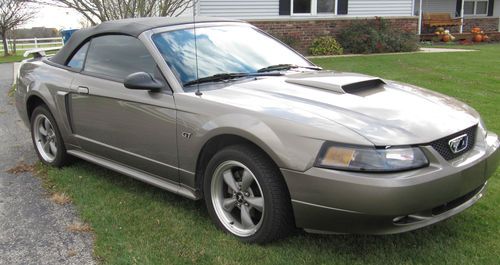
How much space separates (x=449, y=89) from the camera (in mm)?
9195

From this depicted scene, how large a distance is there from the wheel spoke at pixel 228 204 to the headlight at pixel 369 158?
86 centimetres

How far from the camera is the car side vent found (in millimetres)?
3664

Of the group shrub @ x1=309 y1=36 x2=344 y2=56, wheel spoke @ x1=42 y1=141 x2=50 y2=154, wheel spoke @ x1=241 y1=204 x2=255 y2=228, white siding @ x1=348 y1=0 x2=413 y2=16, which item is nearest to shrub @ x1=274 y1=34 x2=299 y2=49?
shrub @ x1=309 y1=36 x2=344 y2=56

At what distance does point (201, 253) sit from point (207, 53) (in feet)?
5.29

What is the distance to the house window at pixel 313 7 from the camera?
17.4 m

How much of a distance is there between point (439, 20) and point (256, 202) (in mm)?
23743

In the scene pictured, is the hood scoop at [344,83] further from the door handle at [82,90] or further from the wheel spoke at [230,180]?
the door handle at [82,90]

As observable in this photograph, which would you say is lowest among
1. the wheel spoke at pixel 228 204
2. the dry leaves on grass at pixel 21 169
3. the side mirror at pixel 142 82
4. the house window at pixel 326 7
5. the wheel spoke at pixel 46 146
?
the dry leaves on grass at pixel 21 169

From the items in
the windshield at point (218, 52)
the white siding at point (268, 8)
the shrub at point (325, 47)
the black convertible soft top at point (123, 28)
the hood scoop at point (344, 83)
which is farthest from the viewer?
the shrub at point (325, 47)

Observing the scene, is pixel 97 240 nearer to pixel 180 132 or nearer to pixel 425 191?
pixel 180 132

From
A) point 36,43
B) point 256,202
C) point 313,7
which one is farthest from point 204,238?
point 36,43

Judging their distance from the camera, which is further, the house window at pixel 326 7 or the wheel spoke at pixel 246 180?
the house window at pixel 326 7

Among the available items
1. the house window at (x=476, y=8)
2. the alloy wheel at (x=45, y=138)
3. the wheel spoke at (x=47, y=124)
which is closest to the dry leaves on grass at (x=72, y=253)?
the alloy wheel at (x=45, y=138)

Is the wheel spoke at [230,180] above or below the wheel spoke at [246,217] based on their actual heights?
above
